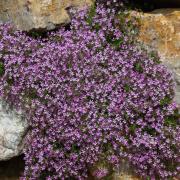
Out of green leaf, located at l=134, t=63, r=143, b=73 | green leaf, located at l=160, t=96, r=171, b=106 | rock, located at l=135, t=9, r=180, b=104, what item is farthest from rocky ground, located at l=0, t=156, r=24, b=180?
Result: rock, located at l=135, t=9, r=180, b=104

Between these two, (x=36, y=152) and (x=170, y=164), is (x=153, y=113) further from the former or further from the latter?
(x=36, y=152)

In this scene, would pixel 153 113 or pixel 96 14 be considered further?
pixel 96 14

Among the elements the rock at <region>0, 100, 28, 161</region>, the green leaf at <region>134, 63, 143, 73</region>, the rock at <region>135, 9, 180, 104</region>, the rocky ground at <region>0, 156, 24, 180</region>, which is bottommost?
the rocky ground at <region>0, 156, 24, 180</region>

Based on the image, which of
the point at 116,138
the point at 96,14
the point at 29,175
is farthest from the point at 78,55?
the point at 29,175

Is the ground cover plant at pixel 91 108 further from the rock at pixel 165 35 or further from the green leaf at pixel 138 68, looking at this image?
the rock at pixel 165 35

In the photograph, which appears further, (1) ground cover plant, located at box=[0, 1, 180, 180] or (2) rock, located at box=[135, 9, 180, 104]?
(2) rock, located at box=[135, 9, 180, 104]

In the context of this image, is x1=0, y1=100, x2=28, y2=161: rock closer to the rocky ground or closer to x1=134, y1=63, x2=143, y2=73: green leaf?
the rocky ground
